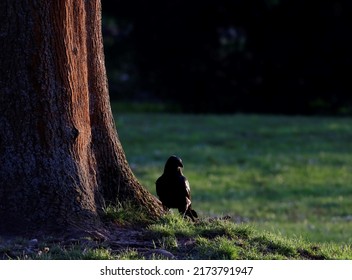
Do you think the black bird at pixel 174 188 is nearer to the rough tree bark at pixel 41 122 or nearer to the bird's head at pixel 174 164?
the bird's head at pixel 174 164

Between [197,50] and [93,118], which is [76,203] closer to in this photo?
[93,118]

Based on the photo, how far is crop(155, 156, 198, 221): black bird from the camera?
25.3 feet

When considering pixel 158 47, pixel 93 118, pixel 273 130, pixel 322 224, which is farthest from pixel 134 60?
pixel 93 118

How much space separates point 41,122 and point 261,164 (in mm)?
10333

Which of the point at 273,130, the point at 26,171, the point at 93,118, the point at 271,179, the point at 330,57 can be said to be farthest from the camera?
the point at 330,57

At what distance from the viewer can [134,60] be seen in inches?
1086

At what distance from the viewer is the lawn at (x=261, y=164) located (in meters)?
13.0

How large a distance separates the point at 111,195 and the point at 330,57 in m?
18.9

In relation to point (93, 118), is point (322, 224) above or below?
below

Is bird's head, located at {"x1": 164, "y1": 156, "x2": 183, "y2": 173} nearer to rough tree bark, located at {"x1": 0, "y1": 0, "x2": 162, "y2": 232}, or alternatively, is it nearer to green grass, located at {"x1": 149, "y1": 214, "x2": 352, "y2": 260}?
green grass, located at {"x1": 149, "y1": 214, "x2": 352, "y2": 260}

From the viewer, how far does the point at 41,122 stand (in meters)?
6.98

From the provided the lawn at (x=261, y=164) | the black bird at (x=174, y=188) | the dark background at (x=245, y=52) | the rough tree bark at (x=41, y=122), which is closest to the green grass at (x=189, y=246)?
the black bird at (x=174, y=188)

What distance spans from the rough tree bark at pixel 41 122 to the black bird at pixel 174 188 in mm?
803
